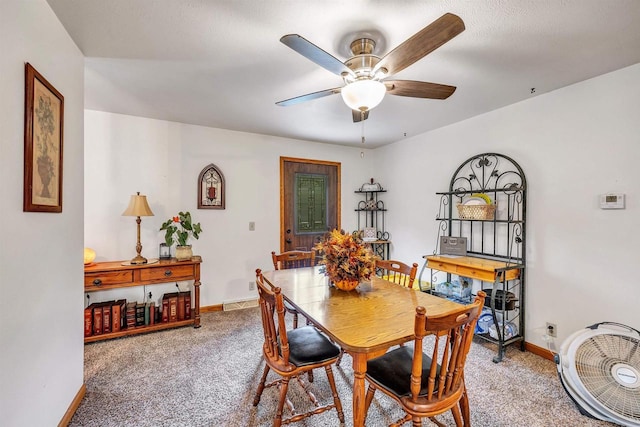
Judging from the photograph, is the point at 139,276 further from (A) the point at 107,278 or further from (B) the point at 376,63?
(B) the point at 376,63

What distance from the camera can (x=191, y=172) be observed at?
3627 millimetres

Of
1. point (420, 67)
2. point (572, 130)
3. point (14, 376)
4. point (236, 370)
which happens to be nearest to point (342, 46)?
point (420, 67)

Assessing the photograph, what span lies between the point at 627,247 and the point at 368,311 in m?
2.13

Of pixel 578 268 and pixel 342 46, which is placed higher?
pixel 342 46

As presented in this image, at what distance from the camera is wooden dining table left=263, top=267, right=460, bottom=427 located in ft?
4.05

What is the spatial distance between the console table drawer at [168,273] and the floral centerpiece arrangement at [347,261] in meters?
1.96

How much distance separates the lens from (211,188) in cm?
372

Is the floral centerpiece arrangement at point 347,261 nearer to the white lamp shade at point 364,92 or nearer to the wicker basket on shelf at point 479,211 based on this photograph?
the white lamp shade at point 364,92

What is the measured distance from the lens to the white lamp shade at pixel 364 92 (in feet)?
5.32

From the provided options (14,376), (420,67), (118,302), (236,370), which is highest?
(420,67)

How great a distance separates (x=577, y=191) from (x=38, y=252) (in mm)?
3742

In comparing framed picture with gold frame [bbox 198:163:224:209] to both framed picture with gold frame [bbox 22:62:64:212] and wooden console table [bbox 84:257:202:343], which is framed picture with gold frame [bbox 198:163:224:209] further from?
framed picture with gold frame [bbox 22:62:64:212]

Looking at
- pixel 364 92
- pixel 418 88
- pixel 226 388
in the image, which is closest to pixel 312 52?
pixel 364 92

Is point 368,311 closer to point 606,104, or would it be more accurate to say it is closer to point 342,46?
point 342,46
